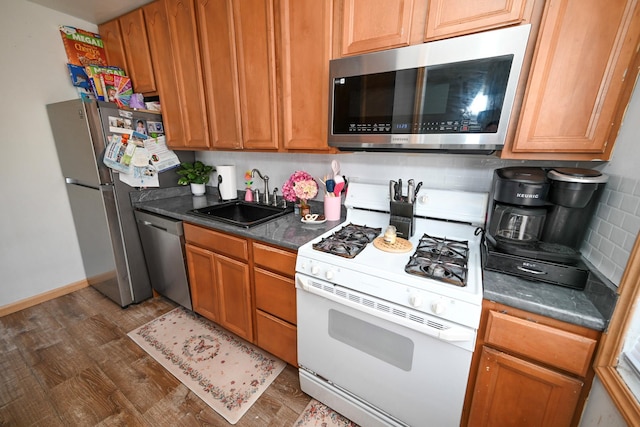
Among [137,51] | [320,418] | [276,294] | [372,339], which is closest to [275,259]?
[276,294]

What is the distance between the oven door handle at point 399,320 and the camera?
0.87m

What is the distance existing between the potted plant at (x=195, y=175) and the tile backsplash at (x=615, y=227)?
2.52m

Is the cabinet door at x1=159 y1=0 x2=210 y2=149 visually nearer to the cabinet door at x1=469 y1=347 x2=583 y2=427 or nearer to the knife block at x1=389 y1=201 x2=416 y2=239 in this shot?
the knife block at x1=389 y1=201 x2=416 y2=239

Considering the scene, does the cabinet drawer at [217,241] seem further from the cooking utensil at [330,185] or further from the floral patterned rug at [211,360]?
the floral patterned rug at [211,360]

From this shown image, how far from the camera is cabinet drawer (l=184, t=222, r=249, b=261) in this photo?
152 cm

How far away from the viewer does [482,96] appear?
983 mm

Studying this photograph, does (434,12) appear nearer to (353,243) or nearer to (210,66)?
(353,243)

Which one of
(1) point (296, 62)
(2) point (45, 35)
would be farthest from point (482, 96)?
(2) point (45, 35)

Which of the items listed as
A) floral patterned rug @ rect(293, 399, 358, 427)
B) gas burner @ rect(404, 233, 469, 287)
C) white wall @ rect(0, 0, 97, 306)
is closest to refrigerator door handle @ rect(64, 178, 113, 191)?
white wall @ rect(0, 0, 97, 306)

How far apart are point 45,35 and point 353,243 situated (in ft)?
→ 9.60

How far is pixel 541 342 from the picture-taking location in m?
0.82

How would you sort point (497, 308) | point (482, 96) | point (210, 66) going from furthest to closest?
1. point (210, 66)
2. point (482, 96)
3. point (497, 308)

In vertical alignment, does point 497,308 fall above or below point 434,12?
below

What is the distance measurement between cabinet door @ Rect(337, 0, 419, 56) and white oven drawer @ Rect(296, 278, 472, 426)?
1.18 m
